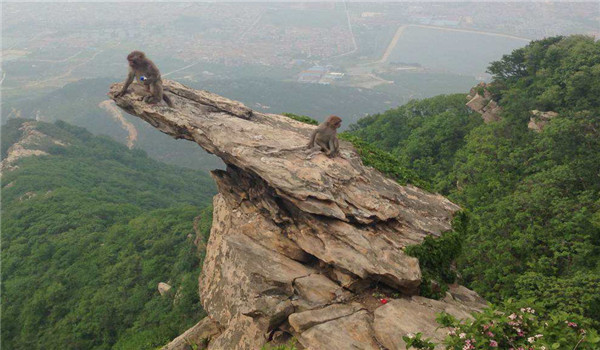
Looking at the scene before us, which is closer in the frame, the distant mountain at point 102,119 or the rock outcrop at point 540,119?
the rock outcrop at point 540,119

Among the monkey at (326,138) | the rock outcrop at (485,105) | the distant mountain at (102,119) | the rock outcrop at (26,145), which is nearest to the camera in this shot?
the monkey at (326,138)

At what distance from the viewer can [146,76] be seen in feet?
42.2

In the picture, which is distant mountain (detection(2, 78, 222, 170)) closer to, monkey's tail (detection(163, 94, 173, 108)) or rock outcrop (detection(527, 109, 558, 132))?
rock outcrop (detection(527, 109, 558, 132))

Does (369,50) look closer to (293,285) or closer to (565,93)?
(565,93)

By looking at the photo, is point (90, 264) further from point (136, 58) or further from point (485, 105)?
point (485, 105)

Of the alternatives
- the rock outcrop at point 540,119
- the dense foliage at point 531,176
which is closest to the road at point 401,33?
the dense foliage at point 531,176

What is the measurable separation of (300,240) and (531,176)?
42.5 ft

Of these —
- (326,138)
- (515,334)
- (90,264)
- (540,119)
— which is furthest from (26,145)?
(515,334)

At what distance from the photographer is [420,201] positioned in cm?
1248

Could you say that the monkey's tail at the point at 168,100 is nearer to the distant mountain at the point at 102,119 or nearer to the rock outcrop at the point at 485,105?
the rock outcrop at the point at 485,105

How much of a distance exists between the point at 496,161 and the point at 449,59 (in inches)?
4779

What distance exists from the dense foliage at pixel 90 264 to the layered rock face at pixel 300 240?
8.74 meters

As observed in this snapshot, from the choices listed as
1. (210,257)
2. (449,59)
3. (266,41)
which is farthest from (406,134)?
(266,41)

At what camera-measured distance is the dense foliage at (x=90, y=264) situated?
21984mm
